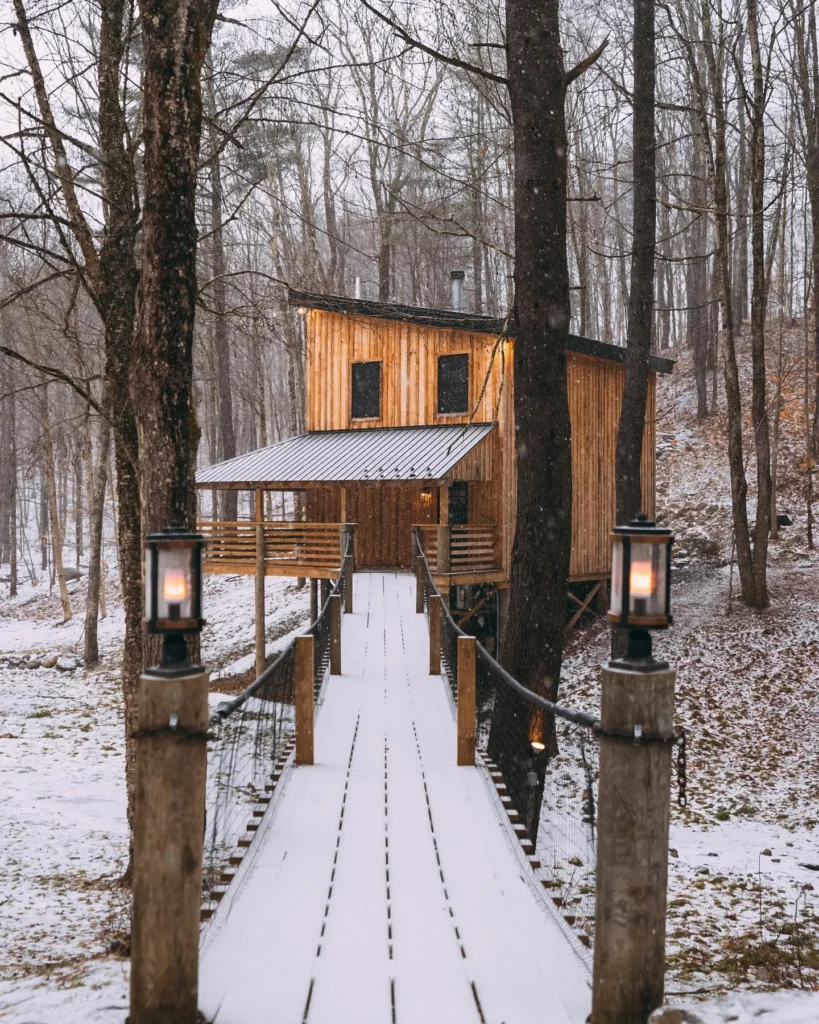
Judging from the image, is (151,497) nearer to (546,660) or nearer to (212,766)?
(546,660)

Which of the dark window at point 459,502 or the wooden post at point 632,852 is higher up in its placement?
the dark window at point 459,502

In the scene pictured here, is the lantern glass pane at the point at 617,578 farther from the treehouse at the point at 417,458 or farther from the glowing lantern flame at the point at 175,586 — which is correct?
the treehouse at the point at 417,458

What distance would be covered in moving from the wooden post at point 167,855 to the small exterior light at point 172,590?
209 mm

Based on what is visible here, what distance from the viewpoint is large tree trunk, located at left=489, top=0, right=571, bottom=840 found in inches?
282

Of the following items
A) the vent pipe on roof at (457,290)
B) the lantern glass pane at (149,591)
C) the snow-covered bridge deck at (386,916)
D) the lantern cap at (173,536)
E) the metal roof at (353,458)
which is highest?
the vent pipe on roof at (457,290)

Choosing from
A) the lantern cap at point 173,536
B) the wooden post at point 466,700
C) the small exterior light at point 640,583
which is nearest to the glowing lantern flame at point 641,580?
the small exterior light at point 640,583

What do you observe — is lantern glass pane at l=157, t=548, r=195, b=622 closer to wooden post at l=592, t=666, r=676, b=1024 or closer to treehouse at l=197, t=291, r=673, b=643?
wooden post at l=592, t=666, r=676, b=1024

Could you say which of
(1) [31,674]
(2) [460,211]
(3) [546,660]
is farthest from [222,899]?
(2) [460,211]

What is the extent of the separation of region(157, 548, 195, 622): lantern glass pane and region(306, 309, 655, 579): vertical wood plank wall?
12.9 meters

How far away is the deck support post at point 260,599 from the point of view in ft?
51.2

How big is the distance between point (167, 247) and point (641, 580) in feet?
12.5

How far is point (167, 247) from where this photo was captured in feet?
17.4

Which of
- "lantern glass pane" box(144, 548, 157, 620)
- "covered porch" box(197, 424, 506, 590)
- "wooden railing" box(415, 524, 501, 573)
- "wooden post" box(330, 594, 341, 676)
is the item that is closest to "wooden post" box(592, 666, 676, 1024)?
"lantern glass pane" box(144, 548, 157, 620)

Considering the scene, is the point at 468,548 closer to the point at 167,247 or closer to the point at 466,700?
the point at 466,700
